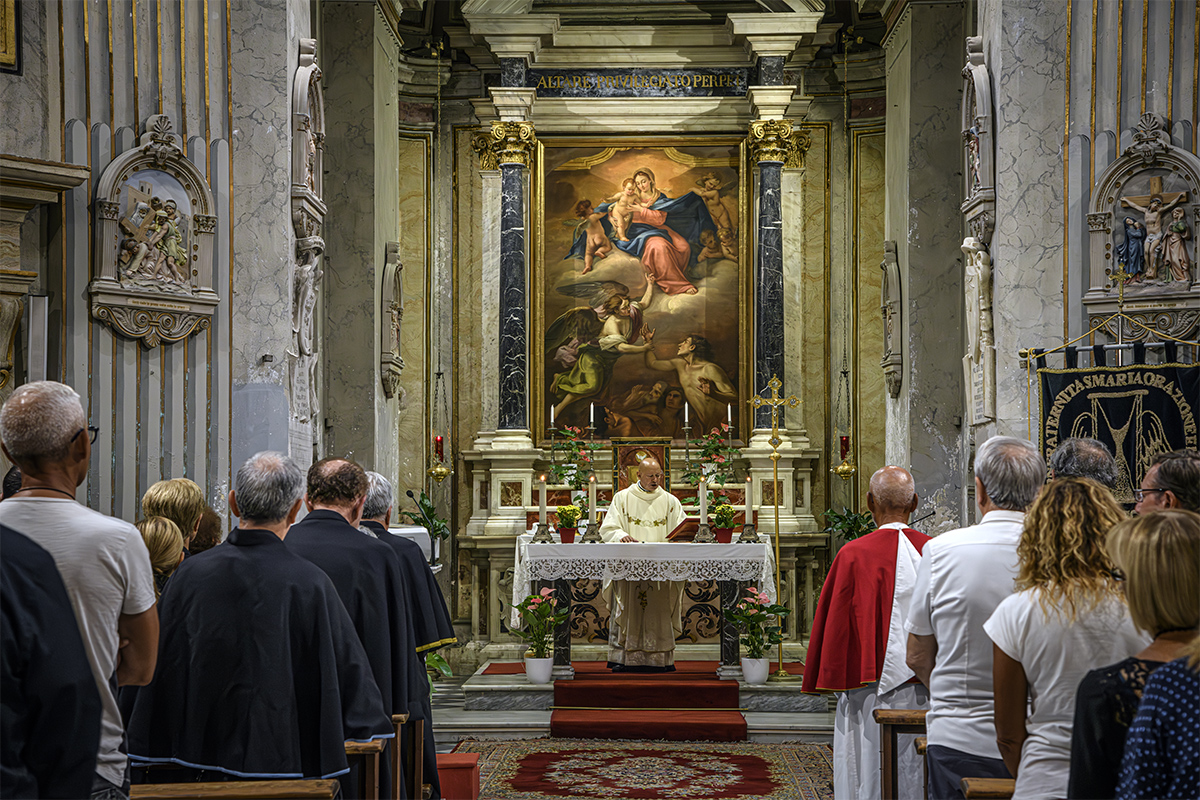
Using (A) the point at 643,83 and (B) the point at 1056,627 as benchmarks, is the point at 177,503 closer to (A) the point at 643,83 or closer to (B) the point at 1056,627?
(B) the point at 1056,627

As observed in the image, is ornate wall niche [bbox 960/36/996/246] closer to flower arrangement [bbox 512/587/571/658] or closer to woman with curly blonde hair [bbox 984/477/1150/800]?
flower arrangement [bbox 512/587/571/658]

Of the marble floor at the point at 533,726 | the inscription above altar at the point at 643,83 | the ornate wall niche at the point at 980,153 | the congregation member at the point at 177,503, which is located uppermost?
the inscription above altar at the point at 643,83

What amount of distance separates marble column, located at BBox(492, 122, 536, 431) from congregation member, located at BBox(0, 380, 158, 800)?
30.6 ft

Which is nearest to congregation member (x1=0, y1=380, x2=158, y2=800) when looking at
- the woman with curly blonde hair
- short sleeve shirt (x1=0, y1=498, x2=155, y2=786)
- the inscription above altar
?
short sleeve shirt (x1=0, y1=498, x2=155, y2=786)

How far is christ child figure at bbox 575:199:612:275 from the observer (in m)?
13.2

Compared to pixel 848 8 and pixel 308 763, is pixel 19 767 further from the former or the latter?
pixel 848 8

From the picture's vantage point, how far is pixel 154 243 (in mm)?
7102

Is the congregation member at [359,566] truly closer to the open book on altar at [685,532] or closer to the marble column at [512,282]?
the open book on altar at [685,532]

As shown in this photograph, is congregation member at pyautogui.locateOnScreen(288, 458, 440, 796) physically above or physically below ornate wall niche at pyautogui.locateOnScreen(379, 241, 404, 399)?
below

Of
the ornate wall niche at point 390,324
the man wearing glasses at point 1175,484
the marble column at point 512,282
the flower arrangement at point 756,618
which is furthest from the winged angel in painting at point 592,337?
the man wearing glasses at point 1175,484

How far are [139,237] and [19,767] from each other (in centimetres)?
512

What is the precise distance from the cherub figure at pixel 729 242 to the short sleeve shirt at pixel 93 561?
35.0 ft

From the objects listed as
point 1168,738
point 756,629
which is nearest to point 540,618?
point 756,629

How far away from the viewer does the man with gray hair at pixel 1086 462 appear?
442 cm
